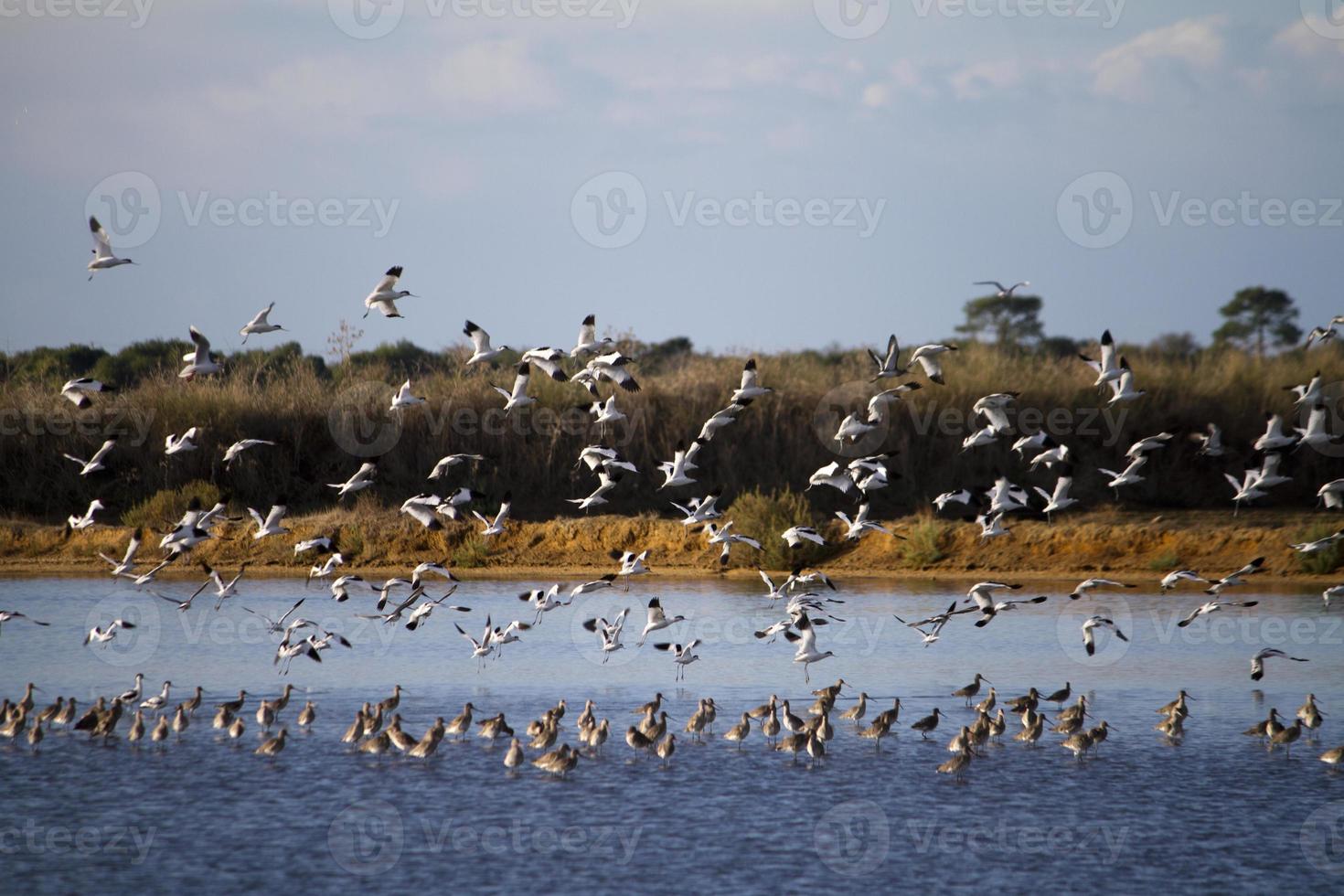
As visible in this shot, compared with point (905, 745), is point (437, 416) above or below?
above

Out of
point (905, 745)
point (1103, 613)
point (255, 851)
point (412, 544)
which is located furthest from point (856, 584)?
point (255, 851)

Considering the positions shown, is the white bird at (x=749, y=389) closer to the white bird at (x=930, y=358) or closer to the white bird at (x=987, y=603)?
the white bird at (x=930, y=358)

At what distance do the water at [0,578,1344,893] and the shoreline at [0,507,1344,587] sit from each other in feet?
16.7

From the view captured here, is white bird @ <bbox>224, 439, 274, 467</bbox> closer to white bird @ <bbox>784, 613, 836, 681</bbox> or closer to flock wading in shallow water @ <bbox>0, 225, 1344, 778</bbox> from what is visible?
flock wading in shallow water @ <bbox>0, 225, 1344, 778</bbox>

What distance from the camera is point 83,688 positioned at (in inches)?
666

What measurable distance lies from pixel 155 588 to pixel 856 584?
1160 cm

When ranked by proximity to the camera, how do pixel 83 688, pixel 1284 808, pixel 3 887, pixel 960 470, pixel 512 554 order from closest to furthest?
pixel 3 887 < pixel 1284 808 < pixel 83 688 < pixel 512 554 < pixel 960 470

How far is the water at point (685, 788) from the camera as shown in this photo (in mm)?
10734

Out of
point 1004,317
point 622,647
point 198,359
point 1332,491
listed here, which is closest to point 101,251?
point 198,359

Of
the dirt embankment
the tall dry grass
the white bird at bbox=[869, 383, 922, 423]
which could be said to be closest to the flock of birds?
the white bird at bbox=[869, 383, 922, 423]

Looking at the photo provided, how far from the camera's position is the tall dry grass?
30453 mm

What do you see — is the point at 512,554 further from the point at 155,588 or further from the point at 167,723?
the point at 167,723

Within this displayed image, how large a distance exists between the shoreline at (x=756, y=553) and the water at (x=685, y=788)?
5.10 metres

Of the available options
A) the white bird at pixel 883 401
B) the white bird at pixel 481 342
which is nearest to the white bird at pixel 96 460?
the white bird at pixel 481 342
